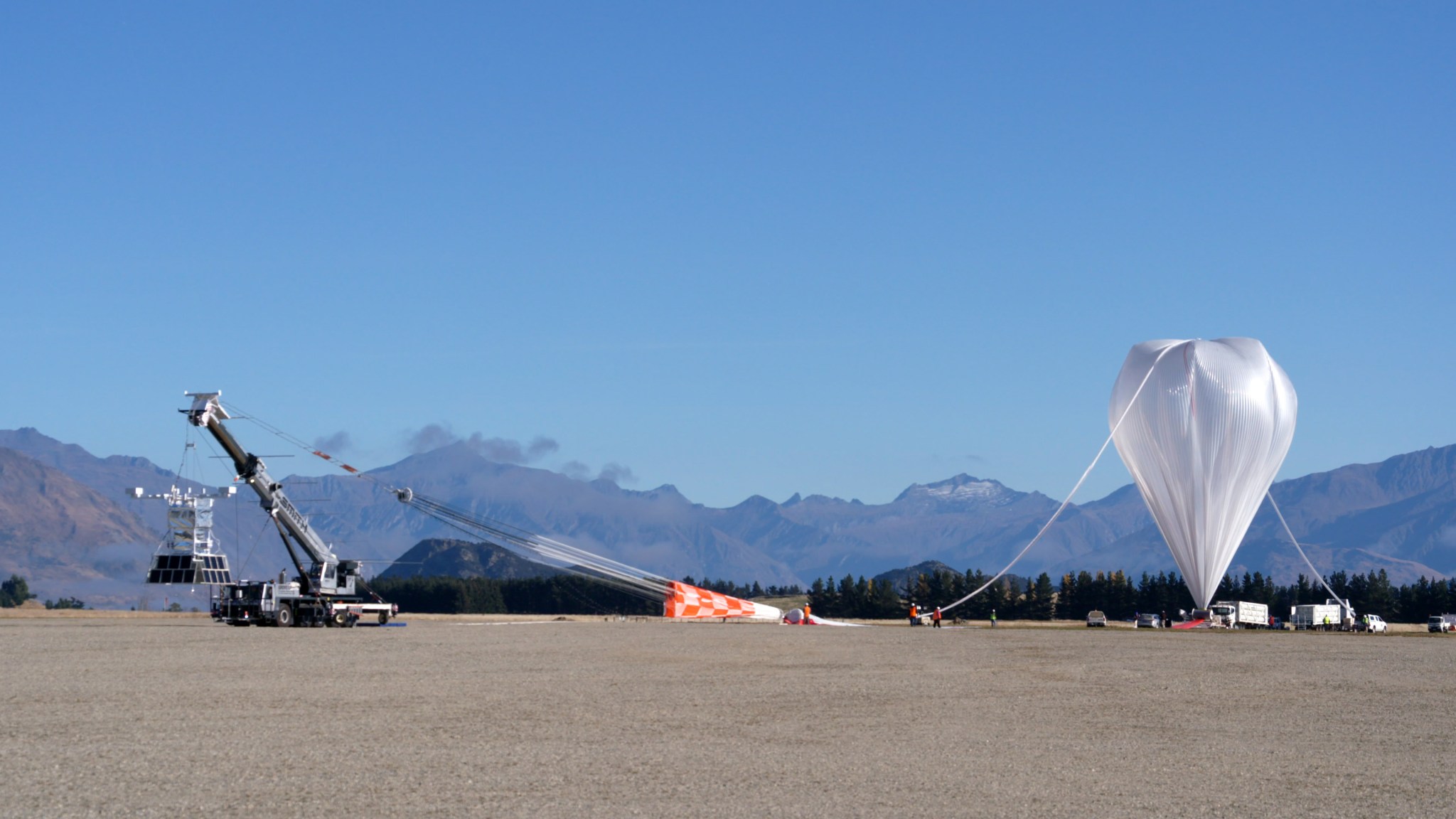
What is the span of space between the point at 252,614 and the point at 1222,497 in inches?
1719

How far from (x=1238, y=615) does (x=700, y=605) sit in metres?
33.9

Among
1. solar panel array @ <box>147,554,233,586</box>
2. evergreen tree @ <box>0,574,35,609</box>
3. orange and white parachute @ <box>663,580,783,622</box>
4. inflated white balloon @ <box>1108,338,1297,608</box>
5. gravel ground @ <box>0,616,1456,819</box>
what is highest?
inflated white balloon @ <box>1108,338,1297,608</box>

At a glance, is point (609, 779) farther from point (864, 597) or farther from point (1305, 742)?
point (864, 597)

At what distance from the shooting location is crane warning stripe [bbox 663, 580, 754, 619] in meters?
69.7

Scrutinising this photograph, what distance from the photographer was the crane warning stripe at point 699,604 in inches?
2744

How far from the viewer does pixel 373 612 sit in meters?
57.0

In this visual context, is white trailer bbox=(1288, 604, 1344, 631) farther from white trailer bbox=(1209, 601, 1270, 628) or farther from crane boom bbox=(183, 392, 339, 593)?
crane boom bbox=(183, 392, 339, 593)

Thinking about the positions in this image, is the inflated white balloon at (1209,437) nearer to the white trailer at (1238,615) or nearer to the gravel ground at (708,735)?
the white trailer at (1238,615)

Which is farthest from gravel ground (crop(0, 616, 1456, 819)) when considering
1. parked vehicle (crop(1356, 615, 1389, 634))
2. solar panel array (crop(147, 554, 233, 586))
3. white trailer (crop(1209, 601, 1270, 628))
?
parked vehicle (crop(1356, 615, 1389, 634))

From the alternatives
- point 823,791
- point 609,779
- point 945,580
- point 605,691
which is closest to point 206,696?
point 605,691

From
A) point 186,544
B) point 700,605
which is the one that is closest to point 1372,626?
point 700,605

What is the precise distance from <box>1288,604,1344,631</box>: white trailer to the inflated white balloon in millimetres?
20734

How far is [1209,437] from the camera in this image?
63.8 meters

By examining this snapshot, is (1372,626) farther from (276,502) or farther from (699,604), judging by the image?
(276,502)
